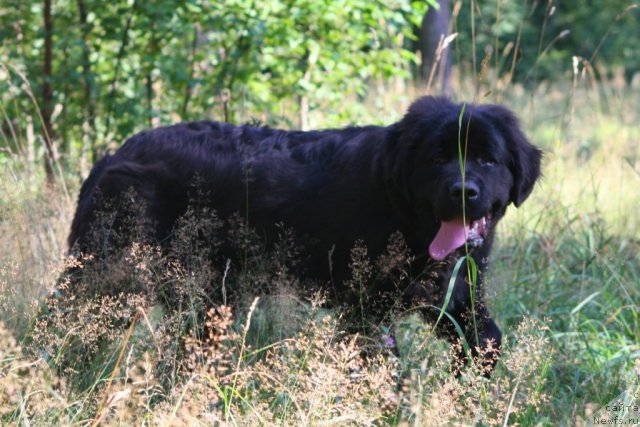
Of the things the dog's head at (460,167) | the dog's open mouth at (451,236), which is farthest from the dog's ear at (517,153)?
the dog's open mouth at (451,236)

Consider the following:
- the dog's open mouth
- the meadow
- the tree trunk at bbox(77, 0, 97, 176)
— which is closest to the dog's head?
the dog's open mouth

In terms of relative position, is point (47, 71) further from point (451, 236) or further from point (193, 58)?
point (451, 236)

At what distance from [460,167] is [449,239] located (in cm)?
34

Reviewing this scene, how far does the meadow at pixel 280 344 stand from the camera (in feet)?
10.0

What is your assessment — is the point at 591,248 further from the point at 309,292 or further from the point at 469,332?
the point at 309,292

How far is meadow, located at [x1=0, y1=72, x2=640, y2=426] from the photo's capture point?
3.05m

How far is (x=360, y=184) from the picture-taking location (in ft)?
13.3

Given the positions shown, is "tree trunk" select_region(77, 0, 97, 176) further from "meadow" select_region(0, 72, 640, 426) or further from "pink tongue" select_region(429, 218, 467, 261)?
"pink tongue" select_region(429, 218, 467, 261)

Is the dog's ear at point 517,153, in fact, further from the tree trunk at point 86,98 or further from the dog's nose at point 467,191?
the tree trunk at point 86,98

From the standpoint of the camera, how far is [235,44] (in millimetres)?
6633

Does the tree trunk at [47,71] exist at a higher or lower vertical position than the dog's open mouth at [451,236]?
higher

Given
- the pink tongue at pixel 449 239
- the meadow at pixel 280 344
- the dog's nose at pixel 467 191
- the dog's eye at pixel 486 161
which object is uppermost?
the dog's eye at pixel 486 161

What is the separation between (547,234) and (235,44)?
2.72 m

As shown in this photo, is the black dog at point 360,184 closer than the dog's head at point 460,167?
No
